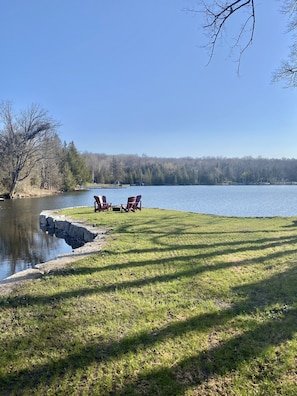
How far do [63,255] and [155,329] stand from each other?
3.95 m

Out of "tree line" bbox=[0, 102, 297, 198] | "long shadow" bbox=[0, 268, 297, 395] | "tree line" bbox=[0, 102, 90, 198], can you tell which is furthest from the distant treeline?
"long shadow" bbox=[0, 268, 297, 395]

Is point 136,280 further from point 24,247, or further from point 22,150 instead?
point 22,150

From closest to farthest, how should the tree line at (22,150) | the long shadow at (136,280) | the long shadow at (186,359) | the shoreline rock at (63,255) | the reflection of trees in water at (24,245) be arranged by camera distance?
the long shadow at (186,359), the long shadow at (136,280), the shoreline rock at (63,255), the reflection of trees in water at (24,245), the tree line at (22,150)

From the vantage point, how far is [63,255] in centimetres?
649

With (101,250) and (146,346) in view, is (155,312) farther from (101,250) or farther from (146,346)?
(101,250)

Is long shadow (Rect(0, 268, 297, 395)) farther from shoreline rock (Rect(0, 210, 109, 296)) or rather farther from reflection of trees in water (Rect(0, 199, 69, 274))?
reflection of trees in water (Rect(0, 199, 69, 274))

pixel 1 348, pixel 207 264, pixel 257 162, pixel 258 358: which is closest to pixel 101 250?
pixel 207 264

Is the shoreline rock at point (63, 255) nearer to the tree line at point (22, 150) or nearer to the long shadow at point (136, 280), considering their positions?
the long shadow at point (136, 280)

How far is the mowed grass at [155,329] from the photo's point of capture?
228cm

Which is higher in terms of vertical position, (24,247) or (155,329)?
(155,329)

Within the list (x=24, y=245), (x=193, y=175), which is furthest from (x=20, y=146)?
(x=193, y=175)

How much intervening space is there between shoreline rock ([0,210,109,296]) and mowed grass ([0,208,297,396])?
11.7 inches

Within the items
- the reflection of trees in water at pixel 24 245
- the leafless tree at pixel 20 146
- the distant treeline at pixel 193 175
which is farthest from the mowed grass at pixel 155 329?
the distant treeline at pixel 193 175

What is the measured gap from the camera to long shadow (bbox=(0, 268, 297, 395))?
7.46 feet
